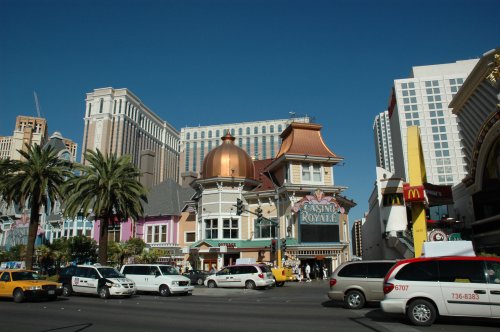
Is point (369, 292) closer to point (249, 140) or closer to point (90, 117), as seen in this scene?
point (249, 140)

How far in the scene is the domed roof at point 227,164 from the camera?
40.0 meters

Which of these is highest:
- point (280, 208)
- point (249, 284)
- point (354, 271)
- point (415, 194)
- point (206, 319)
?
point (280, 208)

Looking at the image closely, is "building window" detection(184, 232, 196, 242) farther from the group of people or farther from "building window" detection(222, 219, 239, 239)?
the group of people

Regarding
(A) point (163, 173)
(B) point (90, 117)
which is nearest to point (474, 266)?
(B) point (90, 117)

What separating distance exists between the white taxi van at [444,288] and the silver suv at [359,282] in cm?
362

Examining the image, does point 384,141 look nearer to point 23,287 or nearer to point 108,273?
point 108,273

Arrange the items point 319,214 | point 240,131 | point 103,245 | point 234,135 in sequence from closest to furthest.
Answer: point 103,245 → point 319,214 → point 234,135 → point 240,131

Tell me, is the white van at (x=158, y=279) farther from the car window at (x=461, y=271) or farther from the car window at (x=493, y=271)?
the car window at (x=493, y=271)

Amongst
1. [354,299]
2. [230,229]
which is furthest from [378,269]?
[230,229]

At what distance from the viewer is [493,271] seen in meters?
10.4

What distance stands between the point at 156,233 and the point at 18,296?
1073 inches

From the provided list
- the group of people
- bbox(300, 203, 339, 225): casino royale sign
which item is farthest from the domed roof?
the group of people

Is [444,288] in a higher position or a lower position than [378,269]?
lower

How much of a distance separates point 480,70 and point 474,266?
27.2m
